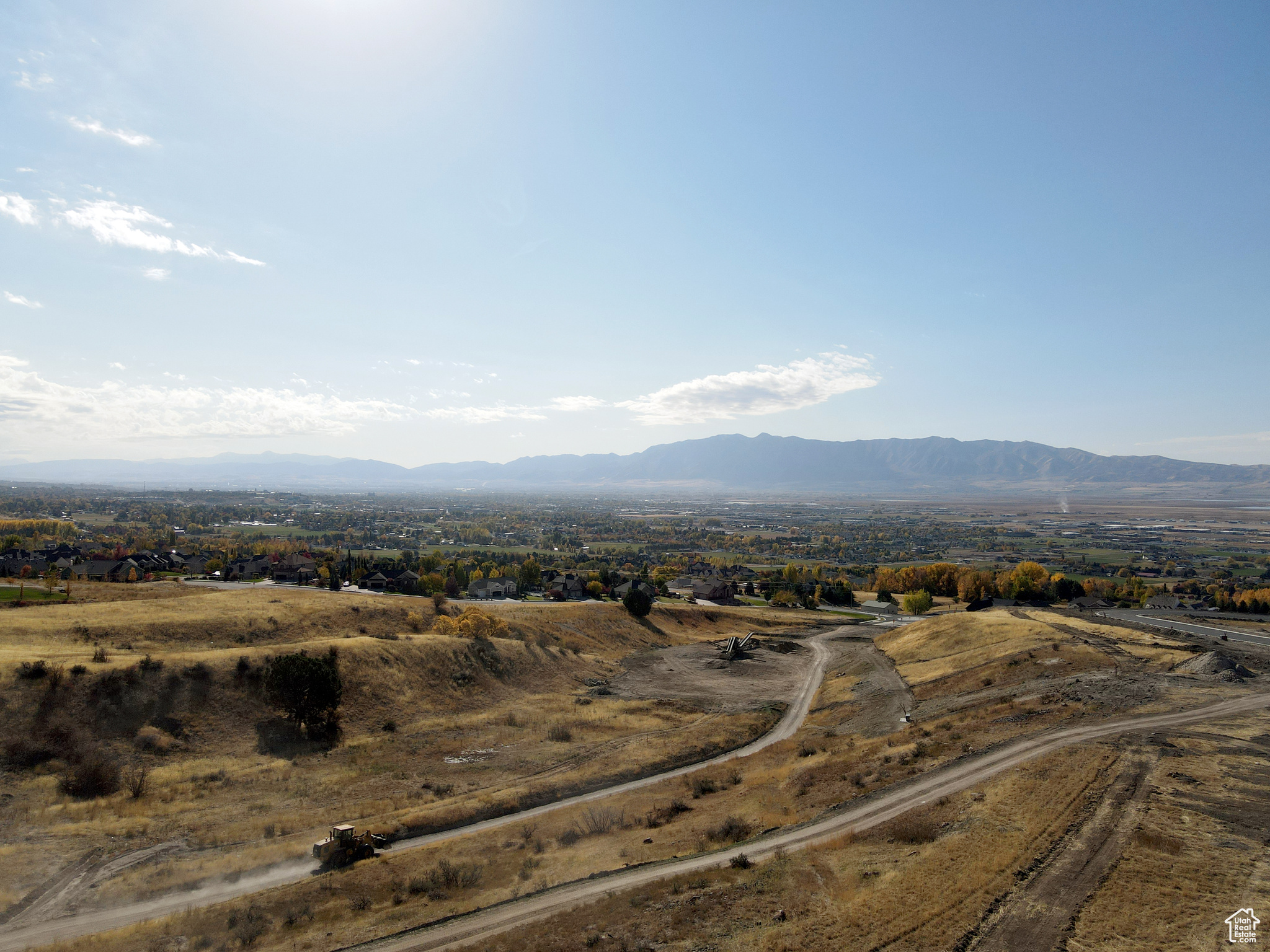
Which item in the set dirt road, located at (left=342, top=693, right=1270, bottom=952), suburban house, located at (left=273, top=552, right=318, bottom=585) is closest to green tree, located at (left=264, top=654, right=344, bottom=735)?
dirt road, located at (left=342, top=693, right=1270, bottom=952)

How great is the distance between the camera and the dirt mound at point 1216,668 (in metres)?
39.5

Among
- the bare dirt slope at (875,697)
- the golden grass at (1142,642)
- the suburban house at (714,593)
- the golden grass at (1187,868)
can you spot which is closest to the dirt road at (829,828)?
the golden grass at (1187,868)

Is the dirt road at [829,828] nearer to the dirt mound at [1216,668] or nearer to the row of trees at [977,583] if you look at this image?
the dirt mound at [1216,668]

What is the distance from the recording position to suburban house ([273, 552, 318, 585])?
328ft

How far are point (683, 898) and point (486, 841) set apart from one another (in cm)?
1082

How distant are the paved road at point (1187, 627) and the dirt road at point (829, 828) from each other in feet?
89.1

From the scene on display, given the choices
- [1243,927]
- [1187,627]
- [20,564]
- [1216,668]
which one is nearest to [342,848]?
[1243,927]

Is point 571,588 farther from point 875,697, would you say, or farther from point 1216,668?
point 1216,668

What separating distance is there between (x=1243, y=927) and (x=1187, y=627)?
6375cm

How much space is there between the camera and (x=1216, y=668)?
4078 centimetres

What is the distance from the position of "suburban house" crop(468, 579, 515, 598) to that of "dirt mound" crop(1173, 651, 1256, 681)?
83.1m

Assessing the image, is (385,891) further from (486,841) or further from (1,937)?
(1,937)

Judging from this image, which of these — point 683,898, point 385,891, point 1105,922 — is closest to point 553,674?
point 385,891

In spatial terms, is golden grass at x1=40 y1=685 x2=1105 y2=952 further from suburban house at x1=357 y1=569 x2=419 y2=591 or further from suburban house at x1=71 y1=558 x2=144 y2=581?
suburban house at x1=71 y1=558 x2=144 y2=581
